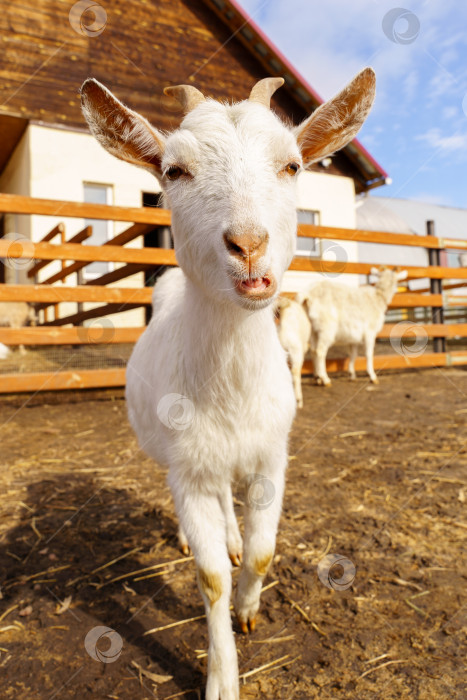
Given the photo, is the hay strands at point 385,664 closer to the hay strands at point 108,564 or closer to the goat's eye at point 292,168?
the hay strands at point 108,564

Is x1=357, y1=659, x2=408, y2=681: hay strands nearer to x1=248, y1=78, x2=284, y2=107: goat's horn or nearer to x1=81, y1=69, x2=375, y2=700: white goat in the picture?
x1=81, y1=69, x2=375, y2=700: white goat

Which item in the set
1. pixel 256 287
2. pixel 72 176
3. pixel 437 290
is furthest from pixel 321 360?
pixel 72 176

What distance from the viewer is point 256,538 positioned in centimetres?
190

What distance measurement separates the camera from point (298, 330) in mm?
6449

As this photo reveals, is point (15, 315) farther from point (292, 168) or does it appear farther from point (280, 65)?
point (292, 168)

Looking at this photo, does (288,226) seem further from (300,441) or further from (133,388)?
(300,441)

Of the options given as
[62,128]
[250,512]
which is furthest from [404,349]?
[62,128]

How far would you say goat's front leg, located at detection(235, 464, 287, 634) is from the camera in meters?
1.89

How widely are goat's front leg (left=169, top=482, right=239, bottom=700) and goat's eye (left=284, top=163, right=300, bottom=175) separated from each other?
1.20 metres

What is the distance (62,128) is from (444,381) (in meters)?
8.85

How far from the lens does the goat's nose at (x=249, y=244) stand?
4.46 ft

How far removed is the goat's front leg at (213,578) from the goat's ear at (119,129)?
48.6 inches

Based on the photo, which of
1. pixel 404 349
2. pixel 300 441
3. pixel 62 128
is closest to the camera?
pixel 300 441

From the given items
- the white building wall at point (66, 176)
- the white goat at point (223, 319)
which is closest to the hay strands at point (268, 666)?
the white goat at point (223, 319)
